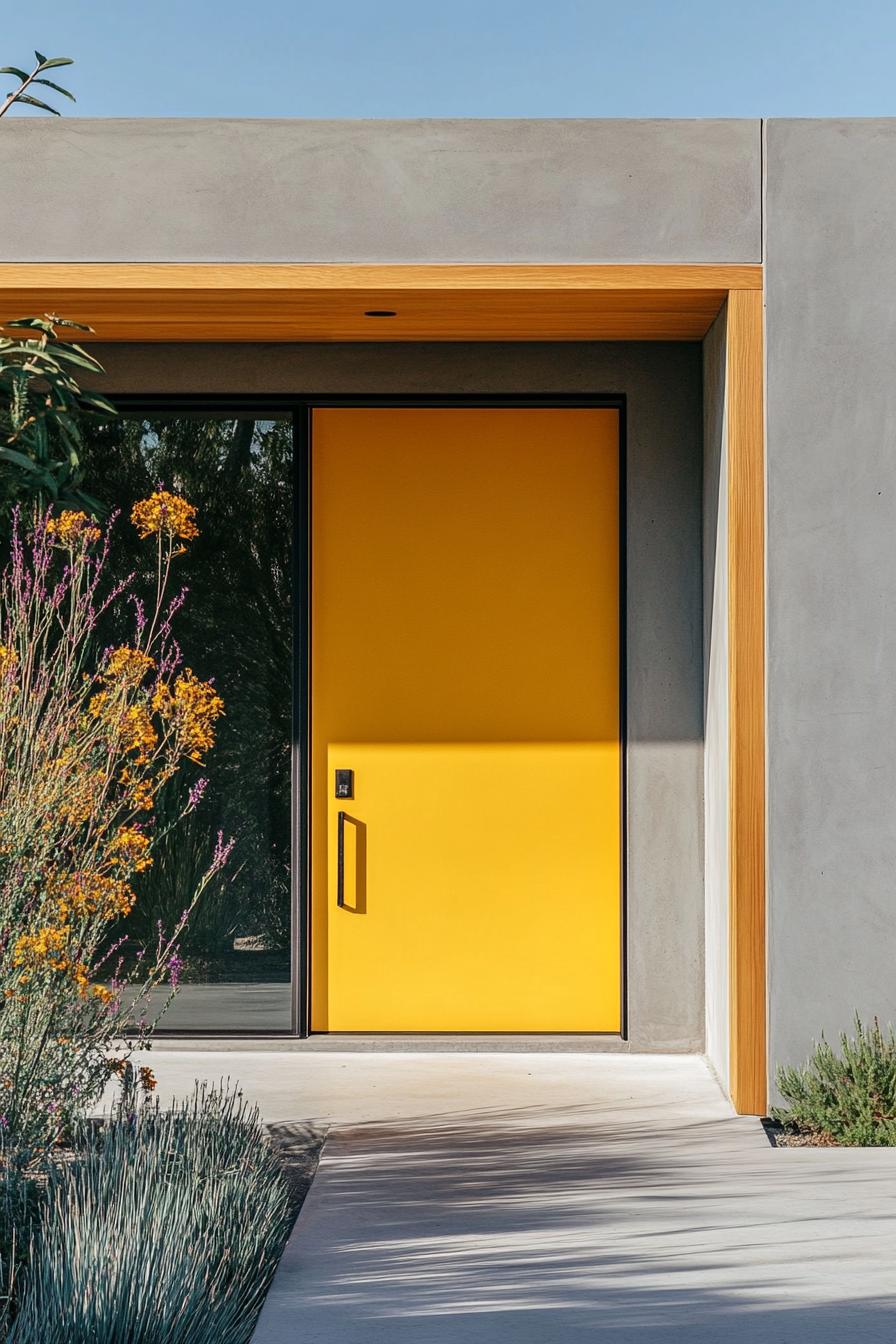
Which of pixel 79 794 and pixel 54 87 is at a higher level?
pixel 54 87

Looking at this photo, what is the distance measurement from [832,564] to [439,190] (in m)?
1.92

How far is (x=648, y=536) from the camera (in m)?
6.29

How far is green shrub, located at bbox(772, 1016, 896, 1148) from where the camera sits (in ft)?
15.9

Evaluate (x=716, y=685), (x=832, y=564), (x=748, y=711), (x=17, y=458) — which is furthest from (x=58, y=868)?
(x=832, y=564)

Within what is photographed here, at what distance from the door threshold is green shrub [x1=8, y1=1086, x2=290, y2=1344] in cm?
199

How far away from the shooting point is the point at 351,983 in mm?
6320

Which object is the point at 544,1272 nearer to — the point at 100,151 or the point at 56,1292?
the point at 56,1292

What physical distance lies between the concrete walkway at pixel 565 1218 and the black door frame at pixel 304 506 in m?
0.81

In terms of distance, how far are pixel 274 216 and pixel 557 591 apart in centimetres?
202

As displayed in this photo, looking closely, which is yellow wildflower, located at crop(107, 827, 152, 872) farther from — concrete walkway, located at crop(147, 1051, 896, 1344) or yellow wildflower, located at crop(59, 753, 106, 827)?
concrete walkway, located at crop(147, 1051, 896, 1344)

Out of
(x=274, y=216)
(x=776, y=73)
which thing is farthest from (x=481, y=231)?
(x=776, y=73)

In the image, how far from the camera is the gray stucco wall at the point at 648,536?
6254 mm

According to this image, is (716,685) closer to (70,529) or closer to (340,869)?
(340,869)

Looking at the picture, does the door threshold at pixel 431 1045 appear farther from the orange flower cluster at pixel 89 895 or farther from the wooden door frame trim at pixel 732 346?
the orange flower cluster at pixel 89 895
